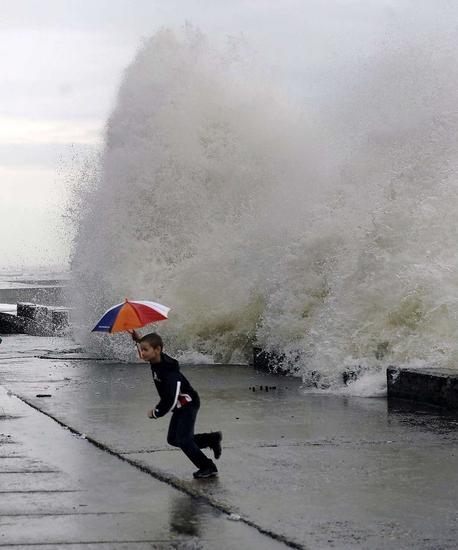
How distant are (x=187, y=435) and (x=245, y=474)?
1.44ft

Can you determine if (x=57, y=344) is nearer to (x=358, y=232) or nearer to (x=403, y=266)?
(x=358, y=232)

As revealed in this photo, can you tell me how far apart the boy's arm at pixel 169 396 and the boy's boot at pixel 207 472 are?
42 centimetres

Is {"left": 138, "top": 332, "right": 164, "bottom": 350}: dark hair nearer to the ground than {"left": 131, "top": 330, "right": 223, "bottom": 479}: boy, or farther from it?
farther from it

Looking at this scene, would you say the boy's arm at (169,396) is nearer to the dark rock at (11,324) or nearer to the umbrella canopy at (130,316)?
the umbrella canopy at (130,316)

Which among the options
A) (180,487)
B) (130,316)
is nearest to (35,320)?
(130,316)

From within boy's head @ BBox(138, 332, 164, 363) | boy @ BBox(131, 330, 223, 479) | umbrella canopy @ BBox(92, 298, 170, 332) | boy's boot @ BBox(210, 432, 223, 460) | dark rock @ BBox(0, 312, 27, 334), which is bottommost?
dark rock @ BBox(0, 312, 27, 334)

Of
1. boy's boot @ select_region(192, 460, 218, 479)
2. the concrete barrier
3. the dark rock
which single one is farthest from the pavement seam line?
the dark rock

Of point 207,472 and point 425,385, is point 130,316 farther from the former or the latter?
point 425,385

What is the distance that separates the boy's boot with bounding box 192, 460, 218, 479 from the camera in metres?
6.83

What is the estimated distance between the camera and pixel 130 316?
712 centimetres

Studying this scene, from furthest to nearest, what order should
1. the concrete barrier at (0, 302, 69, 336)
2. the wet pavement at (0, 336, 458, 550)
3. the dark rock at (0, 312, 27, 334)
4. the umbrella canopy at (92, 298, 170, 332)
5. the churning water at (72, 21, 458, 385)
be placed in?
the dark rock at (0, 312, 27, 334) → the concrete barrier at (0, 302, 69, 336) → the churning water at (72, 21, 458, 385) → the umbrella canopy at (92, 298, 170, 332) → the wet pavement at (0, 336, 458, 550)

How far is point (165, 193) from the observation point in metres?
18.0

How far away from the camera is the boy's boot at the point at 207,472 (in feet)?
22.4

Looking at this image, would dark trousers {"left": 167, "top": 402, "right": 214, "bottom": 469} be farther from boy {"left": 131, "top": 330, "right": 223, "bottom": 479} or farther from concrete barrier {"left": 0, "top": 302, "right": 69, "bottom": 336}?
concrete barrier {"left": 0, "top": 302, "right": 69, "bottom": 336}
